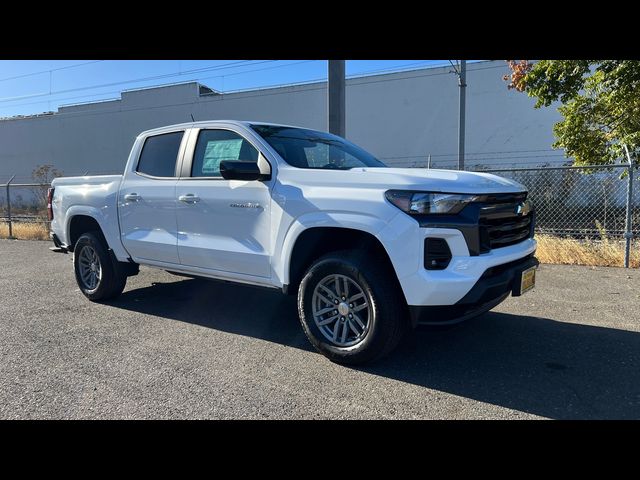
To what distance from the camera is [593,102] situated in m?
10.0

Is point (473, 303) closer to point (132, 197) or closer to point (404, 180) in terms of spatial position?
point (404, 180)

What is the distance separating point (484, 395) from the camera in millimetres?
3174

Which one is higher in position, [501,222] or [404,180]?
[404,180]

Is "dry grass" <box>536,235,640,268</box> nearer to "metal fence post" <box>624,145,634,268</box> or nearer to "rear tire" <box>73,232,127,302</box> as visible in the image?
"metal fence post" <box>624,145,634,268</box>

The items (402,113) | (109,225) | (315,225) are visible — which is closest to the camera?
(315,225)

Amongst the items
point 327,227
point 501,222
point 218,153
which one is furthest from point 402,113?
point 327,227

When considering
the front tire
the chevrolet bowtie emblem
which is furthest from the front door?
the chevrolet bowtie emblem

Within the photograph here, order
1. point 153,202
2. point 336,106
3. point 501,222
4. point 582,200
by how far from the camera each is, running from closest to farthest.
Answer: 1. point 501,222
2. point 153,202
3. point 336,106
4. point 582,200

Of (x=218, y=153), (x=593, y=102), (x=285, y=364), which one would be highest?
(x=593, y=102)

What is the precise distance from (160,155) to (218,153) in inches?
35.2

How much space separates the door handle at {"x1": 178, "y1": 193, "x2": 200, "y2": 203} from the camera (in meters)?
4.50

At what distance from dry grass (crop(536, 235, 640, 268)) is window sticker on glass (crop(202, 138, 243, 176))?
5660 mm
